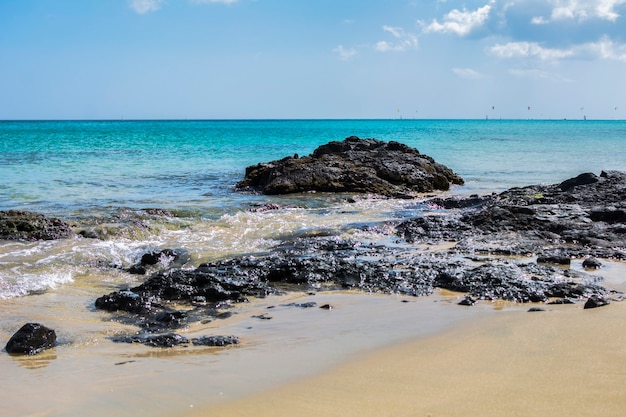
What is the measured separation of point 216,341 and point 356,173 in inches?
566

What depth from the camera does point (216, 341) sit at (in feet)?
18.2

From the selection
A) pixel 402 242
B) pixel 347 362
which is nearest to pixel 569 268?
pixel 402 242

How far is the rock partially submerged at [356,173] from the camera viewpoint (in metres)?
19.0

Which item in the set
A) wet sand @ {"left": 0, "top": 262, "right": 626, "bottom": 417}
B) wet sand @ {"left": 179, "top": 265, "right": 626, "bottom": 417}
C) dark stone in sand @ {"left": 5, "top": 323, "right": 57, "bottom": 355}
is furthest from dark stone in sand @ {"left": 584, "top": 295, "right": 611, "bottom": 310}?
dark stone in sand @ {"left": 5, "top": 323, "right": 57, "bottom": 355}

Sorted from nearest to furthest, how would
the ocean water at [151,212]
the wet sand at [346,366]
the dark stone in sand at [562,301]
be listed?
the wet sand at [346,366]
the dark stone in sand at [562,301]
the ocean water at [151,212]

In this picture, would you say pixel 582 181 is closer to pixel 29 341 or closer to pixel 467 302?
pixel 467 302

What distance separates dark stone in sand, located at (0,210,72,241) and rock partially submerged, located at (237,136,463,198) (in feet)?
27.5

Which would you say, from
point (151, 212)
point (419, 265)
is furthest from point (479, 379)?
point (151, 212)

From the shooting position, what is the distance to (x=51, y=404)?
4105 millimetres

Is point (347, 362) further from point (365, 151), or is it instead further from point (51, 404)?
point (365, 151)

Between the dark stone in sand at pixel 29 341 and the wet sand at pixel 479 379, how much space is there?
2244 millimetres

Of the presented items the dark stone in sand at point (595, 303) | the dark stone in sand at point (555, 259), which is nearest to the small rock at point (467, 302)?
the dark stone in sand at point (595, 303)

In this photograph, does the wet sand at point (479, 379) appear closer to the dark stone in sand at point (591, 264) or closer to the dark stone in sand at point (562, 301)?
the dark stone in sand at point (562, 301)

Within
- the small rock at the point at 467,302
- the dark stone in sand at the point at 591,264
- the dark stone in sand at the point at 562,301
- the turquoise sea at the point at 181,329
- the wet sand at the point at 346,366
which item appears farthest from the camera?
the dark stone in sand at the point at 591,264
